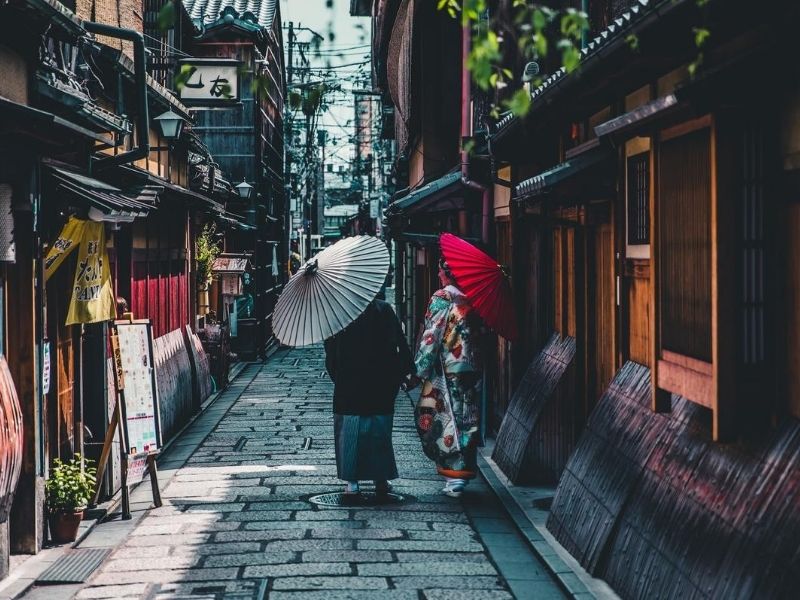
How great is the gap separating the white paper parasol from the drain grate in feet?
9.92

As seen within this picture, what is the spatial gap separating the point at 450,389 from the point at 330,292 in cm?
192

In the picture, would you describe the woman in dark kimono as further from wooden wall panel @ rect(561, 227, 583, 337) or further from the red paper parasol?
wooden wall panel @ rect(561, 227, 583, 337)

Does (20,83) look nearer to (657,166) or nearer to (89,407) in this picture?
(89,407)

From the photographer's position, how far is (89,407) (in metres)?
14.1

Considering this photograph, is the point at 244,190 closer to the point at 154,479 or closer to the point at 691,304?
the point at 154,479

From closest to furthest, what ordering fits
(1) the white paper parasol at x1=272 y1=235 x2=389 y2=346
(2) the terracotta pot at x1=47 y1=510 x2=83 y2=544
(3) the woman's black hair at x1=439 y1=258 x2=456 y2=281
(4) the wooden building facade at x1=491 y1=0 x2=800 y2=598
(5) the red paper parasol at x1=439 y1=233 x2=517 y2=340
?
(4) the wooden building facade at x1=491 y1=0 x2=800 y2=598
(2) the terracotta pot at x1=47 y1=510 x2=83 y2=544
(1) the white paper parasol at x1=272 y1=235 x2=389 y2=346
(5) the red paper parasol at x1=439 y1=233 x2=517 y2=340
(3) the woman's black hair at x1=439 y1=258 x2=456 y2=281

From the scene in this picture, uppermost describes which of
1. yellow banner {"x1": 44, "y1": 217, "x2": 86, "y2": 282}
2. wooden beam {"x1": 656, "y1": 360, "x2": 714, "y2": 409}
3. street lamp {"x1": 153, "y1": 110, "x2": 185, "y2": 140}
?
street lamp {"x1": 153, "y1": 110, "x2": 185, "y2": 140}

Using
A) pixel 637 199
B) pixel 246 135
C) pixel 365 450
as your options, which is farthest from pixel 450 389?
pixel 246 135

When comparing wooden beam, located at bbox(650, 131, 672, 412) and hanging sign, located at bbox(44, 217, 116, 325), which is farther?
hanging sign, located at bbox(44, 217, 116, 325)

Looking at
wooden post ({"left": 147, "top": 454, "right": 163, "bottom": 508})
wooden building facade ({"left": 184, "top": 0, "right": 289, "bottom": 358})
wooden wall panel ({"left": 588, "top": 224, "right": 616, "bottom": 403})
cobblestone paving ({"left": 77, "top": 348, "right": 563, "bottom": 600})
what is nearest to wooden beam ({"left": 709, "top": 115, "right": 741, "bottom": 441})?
cobblestone paving ({"left": 77, "top": 348, "right": 563, "bottom": 600})

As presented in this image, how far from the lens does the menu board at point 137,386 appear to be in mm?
12188

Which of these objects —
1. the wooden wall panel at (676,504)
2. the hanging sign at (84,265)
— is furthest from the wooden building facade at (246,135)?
the wooden wall panel at (676,504)

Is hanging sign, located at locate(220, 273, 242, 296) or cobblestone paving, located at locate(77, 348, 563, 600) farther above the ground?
hanging sign, located at locate(220, 273, 242, 296)

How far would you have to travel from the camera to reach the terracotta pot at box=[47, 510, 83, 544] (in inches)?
436
